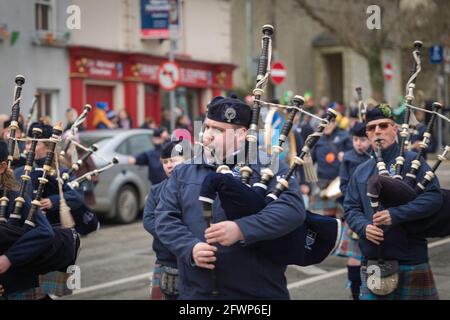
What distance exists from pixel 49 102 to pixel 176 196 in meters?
15.4

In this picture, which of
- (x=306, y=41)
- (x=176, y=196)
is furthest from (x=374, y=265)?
(x=306, y=41)

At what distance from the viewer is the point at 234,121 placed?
14.3 feet

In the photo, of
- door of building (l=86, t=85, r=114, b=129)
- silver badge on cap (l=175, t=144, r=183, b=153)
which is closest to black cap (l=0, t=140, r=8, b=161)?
silver badge on cap (l=175, t=144, r=183, b=153)

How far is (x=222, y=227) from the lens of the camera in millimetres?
4008

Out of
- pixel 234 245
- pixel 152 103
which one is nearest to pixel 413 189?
pixel 234 245

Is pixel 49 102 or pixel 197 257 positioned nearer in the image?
pixel 197 257

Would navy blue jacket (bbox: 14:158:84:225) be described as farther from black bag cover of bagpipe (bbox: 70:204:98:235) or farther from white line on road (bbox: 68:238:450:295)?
white line on road (bbox: 68:238:450:295)

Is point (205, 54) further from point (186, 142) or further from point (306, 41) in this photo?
point (186, 142)

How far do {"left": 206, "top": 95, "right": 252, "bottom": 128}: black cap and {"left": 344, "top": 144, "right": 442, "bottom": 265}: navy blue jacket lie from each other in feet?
5.27

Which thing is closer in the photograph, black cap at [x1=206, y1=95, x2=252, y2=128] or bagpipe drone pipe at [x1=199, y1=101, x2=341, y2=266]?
bagpipe drone pipe at [x1=199, y1=101, x2=341, y2=266]

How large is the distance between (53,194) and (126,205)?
817 cm

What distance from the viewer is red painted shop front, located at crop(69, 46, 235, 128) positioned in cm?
2023

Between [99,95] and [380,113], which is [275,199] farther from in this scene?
[99,95]

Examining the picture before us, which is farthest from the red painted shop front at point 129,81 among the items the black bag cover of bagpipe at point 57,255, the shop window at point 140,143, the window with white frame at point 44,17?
the black bag cover of bagpipe at point 57,255
